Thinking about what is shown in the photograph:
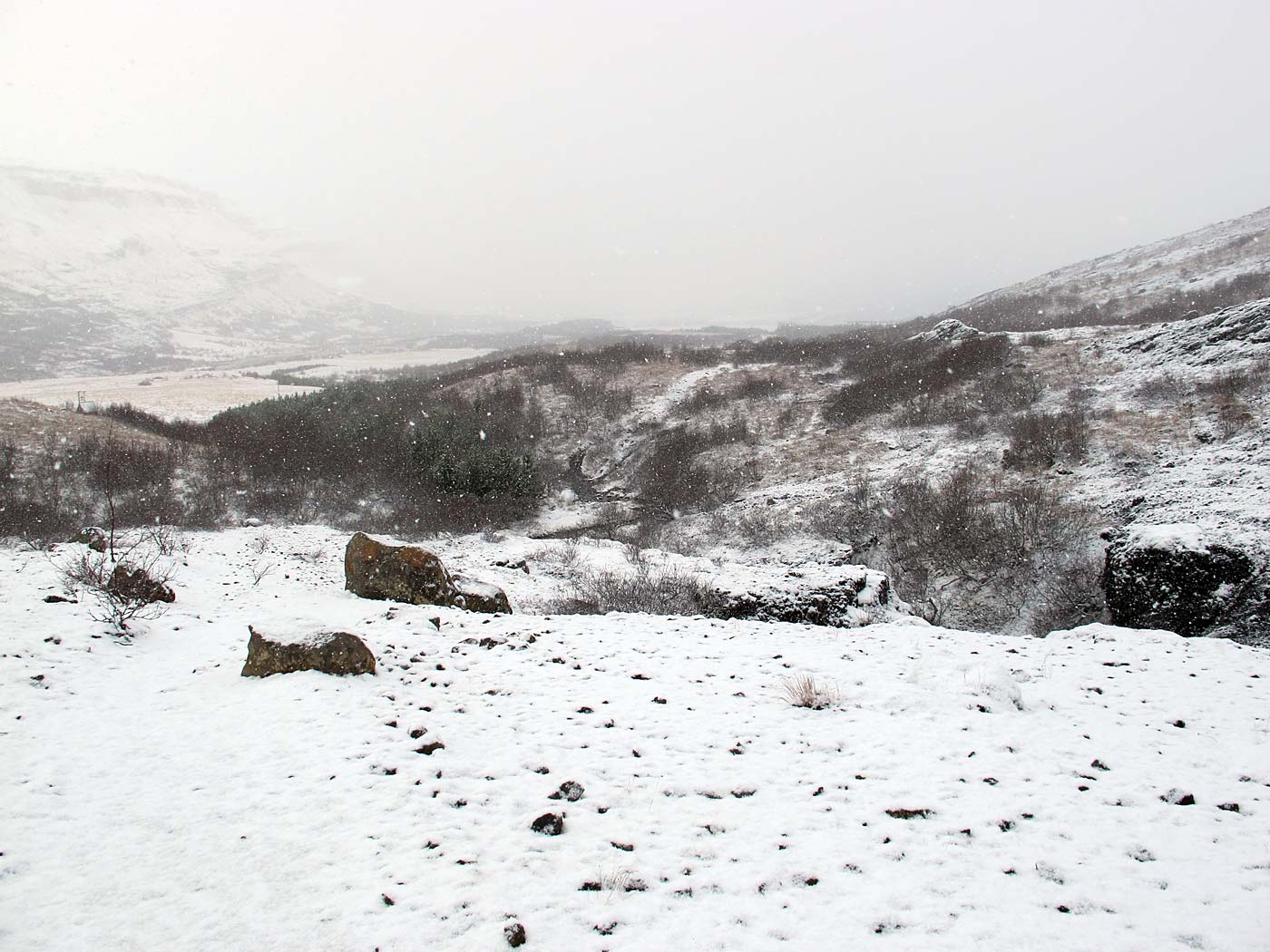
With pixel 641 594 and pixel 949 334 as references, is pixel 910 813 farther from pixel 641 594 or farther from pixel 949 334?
pixel 949 334

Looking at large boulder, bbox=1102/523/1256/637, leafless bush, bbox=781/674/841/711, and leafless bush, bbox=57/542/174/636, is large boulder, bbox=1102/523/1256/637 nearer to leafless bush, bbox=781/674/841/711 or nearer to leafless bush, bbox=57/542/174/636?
leafless bush, bbox=781/674/841/711

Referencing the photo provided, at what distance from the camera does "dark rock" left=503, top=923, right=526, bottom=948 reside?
9.78ft

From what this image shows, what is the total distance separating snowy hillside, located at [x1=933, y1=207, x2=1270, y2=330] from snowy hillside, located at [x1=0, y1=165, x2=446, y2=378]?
11357 centimetres

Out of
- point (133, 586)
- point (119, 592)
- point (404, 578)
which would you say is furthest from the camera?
point (404, 578)

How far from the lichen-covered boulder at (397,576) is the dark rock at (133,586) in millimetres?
2664

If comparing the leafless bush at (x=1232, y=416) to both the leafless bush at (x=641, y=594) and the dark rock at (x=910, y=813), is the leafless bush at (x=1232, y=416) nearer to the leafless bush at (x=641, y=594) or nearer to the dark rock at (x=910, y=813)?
the leafless bush at (x=641, y=594)

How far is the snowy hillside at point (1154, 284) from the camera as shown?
31.5m

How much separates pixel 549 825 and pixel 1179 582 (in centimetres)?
1125

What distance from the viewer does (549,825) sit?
397 cm

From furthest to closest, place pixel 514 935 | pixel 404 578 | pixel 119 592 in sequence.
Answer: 1. pixel 404 578
2. pixel 119 592
3. pixel 514 935

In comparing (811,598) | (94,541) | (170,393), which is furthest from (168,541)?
(170,393)

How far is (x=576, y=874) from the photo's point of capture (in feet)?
11.6

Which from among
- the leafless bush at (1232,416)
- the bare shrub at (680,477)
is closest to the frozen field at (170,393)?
the bare shrub at (680,477)

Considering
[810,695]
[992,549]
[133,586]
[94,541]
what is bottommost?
[992,549]
